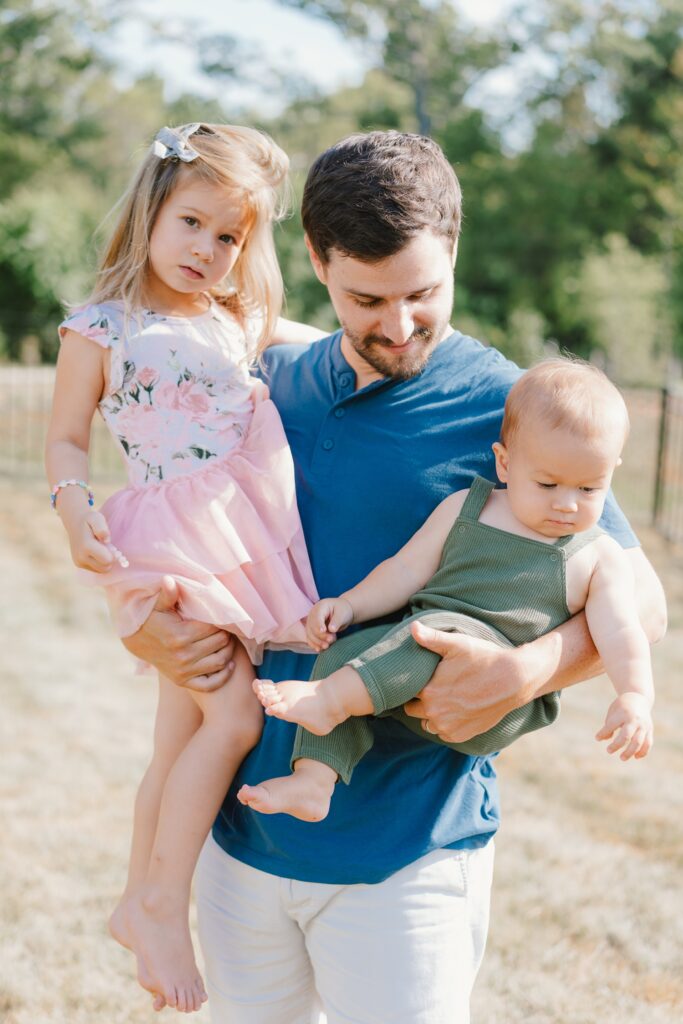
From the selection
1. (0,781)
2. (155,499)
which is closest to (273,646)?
(155,499)

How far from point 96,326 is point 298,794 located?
1.06 m

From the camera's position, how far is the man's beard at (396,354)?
204 centimetres

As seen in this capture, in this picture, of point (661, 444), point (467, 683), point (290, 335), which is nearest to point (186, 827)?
point (467, 683)

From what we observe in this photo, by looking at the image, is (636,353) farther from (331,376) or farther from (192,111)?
(331,376)

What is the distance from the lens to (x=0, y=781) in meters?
5.16

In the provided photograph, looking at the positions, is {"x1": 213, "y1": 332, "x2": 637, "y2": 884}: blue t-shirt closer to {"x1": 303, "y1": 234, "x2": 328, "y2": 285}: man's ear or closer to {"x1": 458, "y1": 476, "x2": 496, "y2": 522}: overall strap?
{"x1": 458, "y1": 476, "x2": 496, "y2": 522}: overall strap

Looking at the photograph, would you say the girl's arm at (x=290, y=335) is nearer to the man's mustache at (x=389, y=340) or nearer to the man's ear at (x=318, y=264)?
the man's ear at (x=318, y=264)

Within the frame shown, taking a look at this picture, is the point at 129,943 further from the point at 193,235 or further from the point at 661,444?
the point at 661,444

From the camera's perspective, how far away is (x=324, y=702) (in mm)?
1872

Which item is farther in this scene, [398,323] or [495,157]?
[495,157]

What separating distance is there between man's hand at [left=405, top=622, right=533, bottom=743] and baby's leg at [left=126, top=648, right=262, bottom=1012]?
456 millimetres

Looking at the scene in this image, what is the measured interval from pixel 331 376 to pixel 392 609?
1.68 feet

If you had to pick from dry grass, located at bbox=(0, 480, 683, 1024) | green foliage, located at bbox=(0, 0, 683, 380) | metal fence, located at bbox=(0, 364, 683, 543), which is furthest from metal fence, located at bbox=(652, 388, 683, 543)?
green foliage, located at bbox=(0, 0, 683, 380)

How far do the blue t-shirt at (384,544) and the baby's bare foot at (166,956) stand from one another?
22 cm
